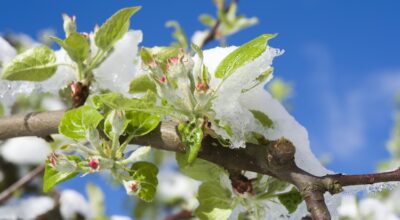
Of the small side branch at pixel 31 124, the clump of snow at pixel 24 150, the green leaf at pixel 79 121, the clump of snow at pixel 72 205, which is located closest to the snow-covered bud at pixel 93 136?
the green leaf at pixel 79 121

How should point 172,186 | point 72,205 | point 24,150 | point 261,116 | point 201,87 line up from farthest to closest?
point 172,186 → point 24,150 → point 72,205 → point 261,116 → point 201,87

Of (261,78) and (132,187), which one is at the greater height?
(261,78)

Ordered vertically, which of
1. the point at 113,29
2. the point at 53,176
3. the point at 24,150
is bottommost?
the point at 53,176

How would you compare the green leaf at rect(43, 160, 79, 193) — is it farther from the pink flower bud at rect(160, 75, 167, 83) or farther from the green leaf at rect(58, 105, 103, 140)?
the pink flower bud at rect(160, 75, 167, 83)

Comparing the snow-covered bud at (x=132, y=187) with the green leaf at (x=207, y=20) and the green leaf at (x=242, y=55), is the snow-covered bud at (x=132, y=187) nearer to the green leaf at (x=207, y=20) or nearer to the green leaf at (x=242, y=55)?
the green leaf at (x=242, y=55)

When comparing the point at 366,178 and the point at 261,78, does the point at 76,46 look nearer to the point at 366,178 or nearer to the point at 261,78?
the point at 261,78

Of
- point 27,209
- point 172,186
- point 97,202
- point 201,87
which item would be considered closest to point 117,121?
point 201,87

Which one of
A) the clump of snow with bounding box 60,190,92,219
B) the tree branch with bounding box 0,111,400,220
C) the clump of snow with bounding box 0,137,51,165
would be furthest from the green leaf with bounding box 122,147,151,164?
the clump of snow with bounding box 0,137,51,165

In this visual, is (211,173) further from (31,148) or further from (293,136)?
(31,148)

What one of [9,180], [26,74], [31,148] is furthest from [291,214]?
[9,180]
